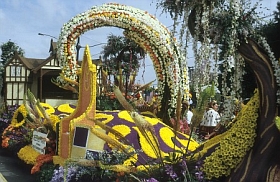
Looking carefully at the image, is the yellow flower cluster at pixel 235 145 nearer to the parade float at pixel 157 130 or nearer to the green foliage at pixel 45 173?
the parade float at pixel 157 130

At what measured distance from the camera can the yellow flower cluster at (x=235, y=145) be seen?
145 inches

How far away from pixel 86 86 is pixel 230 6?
10.5 ft

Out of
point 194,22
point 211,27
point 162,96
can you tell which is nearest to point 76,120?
point 162,96

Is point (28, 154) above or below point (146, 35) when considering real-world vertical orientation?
below

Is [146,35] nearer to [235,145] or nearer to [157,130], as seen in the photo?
[157,130]

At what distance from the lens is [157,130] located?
6.14m

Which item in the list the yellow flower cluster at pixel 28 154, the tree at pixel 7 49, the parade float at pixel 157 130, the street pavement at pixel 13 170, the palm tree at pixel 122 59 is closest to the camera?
the parade float at pixel 157 130

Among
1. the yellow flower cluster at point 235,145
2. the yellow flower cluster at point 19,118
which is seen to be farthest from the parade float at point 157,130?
the yellow flower cluster at point 19,118

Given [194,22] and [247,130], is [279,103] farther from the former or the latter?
[194,22]

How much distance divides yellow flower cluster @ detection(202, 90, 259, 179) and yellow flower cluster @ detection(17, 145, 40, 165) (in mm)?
4798

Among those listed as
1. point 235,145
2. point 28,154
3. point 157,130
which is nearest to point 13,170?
point 28,154

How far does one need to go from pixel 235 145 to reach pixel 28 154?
5.55 meters

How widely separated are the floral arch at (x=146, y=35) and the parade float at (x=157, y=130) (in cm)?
2

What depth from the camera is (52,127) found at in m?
7.59
